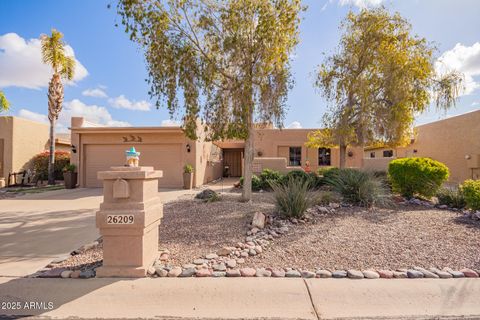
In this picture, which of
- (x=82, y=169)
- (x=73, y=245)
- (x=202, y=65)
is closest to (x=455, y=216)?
(x=202, y=65)

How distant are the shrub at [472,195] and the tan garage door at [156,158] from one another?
38.4 ft

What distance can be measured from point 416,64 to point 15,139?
2129 centimetres

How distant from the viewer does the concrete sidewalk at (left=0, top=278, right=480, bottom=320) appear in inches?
107

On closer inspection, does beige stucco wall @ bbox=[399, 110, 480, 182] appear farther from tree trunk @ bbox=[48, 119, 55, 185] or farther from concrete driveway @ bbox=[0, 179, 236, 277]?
tree trunk @ bbox=[48, 119, 55, 185]

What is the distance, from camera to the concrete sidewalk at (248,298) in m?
2.71

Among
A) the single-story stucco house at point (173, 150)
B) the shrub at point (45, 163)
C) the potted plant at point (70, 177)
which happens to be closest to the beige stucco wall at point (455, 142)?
the single-story stucco house at point (173, 150)

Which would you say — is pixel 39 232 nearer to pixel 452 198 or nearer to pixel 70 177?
pixel 70 177

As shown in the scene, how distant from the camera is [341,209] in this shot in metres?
6.61

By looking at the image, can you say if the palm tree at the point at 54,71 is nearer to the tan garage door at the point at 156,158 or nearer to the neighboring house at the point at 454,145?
the tan garage door at the point at 156,158

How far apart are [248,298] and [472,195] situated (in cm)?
626

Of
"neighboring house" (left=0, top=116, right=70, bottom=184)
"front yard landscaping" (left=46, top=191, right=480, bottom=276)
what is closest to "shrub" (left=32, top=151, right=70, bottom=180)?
"neighboring house" (left=0, top=116, right=70, bottom=184)

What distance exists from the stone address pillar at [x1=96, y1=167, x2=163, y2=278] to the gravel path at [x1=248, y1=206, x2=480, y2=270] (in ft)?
5.49

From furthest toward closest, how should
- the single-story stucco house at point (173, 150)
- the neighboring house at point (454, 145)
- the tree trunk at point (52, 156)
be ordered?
1. the tree trunk at point (52, 156)
2. the neighboring house at point (454, 145)
3. the single-story stucco house at point (173, 150)

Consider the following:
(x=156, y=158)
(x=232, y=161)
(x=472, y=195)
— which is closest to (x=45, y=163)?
(x=156, y=158)
